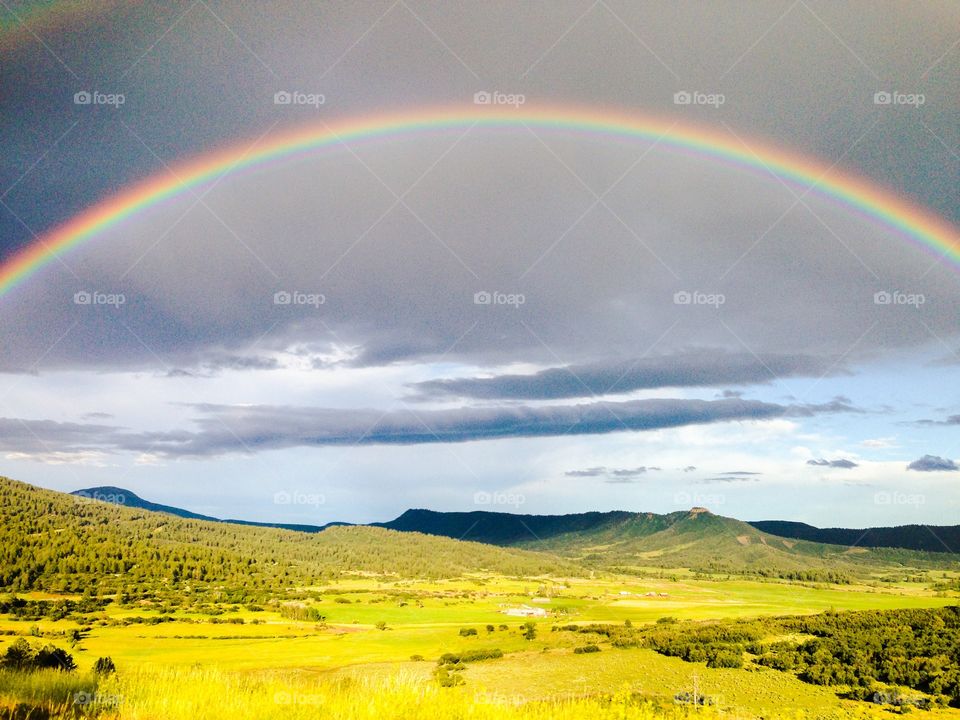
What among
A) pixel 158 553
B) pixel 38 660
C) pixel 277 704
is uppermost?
pixel 277 704

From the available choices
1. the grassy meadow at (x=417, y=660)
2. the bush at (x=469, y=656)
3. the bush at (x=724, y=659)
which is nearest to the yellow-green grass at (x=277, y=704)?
the grassy meadow at (x=417, y=660)

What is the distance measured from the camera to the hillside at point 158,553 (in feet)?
270

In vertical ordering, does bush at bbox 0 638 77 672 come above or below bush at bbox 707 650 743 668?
above

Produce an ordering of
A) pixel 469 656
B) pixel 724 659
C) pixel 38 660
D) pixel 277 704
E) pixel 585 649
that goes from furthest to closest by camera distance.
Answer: pixel 469 656, pixel 585 649, pixel 724 659, pixel 38 660, pixel 277 704

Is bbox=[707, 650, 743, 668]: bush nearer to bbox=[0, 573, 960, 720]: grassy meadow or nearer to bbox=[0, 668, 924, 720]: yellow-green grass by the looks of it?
bbox=[0, 573, 960, 720]: grassy meadow

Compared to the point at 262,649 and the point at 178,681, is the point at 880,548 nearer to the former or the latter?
the point at 262,649

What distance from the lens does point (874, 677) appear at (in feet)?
120

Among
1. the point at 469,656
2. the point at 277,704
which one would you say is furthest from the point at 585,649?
the point at 277,704

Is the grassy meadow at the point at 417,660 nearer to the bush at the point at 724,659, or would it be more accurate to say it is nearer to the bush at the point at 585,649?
the bush at the point at 585,649

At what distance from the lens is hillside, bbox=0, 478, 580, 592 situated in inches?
3238

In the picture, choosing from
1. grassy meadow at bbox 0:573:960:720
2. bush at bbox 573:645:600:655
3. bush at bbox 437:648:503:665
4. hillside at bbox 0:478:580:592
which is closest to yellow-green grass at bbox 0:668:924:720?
grassy meadow at bbox 0:573:960:720

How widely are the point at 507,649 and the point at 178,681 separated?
46.1 metres

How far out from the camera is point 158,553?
93.6 metres

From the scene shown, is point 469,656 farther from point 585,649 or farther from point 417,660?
point 585,649
